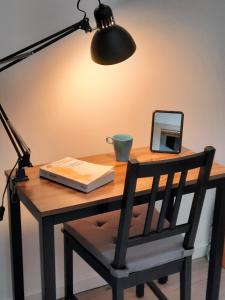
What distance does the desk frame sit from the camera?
4.90 feet

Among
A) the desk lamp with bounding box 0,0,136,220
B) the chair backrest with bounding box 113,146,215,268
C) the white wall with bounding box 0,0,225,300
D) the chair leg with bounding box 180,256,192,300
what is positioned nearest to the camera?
the chair backrest with bounding box 113,146,215,268

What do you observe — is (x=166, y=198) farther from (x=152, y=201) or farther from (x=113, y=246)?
(x=113, y=246)

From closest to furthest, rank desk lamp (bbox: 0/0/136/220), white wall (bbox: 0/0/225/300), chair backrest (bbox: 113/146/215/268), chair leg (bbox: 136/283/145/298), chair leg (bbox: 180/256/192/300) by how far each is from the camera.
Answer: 1. chair backrest (bbox: 113/146/215/268)
2. desk lamp (bbox: 0/0/136/220)
3. chair leg (bbox: 180/256/192/300)
4. white wall (bbox: 0/0/225/300)
5. chair leg (bbox: 136/283/145/298)

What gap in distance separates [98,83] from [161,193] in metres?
0.65

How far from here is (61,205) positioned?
1.49m

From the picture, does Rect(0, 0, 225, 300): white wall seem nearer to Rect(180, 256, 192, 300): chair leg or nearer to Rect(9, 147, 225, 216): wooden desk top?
Rect(9, 147, 225, 216): wooden desk top

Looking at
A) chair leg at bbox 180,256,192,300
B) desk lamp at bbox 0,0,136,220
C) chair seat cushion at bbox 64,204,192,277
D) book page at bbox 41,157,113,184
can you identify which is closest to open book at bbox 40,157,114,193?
book page at bbox 41,157,113,184

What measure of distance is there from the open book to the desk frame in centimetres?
10

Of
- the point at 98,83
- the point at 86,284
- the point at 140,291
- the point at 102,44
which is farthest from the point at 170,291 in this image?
the point at 102,44

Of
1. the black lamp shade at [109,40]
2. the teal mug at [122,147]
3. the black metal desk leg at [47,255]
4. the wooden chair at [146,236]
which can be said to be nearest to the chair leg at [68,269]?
the wooden chair at [146,236]

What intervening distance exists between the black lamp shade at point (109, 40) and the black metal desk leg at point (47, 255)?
63 centimetres

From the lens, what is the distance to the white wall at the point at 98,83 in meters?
1.86

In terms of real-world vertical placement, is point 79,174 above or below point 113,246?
above

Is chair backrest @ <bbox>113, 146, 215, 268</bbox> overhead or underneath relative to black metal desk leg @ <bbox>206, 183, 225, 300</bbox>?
overhead
